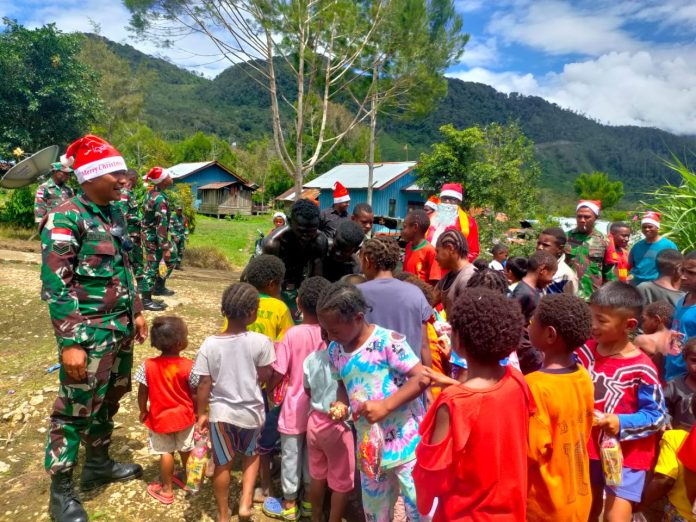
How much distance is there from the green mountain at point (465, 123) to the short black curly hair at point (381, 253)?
2808 inches

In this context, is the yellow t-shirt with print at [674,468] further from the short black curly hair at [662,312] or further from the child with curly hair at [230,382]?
the child with curly hair at [230,382]

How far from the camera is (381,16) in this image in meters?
10.2

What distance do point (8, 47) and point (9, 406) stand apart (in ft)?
74.6

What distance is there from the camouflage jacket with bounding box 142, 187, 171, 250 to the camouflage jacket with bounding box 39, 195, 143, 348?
152 inches

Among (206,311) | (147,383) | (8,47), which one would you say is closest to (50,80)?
(8,47)

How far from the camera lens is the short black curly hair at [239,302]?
8.46ft

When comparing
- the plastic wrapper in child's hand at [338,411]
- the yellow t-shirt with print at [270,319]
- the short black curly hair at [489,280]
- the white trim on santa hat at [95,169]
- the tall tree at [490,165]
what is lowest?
the plastic wrapper in child's hand at [338,411]

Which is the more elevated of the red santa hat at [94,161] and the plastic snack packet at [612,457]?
the red santa hat at [94,161]

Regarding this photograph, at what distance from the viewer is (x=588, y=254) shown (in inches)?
186

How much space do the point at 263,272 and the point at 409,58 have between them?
11.2m

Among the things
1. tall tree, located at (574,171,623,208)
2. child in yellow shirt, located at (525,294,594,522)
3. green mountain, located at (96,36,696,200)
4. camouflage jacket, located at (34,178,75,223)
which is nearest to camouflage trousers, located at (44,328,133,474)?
child in yellow shirt, located at (525,294,594,522)

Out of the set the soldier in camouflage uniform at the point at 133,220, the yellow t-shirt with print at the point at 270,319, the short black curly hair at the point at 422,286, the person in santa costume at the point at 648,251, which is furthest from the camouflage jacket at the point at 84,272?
the person in santa costume at the point at 648,251

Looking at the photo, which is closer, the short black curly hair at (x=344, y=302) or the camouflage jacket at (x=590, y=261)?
the short black curly hair at (x=344, y=302)

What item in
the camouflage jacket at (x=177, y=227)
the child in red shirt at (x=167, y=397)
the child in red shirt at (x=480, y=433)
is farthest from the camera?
the camouflage jacket at (x=177, y=227)
